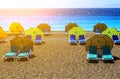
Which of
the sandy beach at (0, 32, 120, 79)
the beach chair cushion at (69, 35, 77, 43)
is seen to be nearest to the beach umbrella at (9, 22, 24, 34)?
the beach chair cushion at (69, 35, 77, 43)

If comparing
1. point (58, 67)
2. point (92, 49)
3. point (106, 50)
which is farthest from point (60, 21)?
point (58, 67)

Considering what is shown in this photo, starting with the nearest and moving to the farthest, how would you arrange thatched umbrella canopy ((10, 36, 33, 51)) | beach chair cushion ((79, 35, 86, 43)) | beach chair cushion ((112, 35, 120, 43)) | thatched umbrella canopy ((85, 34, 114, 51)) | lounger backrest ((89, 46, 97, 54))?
lounger backrest ((89, 46, 97, 54)), thatched umbrella canopy ((85, 34, 114, 51)), thatched umbrella canopy ((10, 36, 33, 51)), beach chair cushion ((112, 35, 120, 43)), beach chair cushion ((79, 35, 86, 43))

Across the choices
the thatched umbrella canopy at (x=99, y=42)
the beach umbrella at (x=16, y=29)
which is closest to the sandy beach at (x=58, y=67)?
the thatched umbrella canopy at (x=99, y=42)

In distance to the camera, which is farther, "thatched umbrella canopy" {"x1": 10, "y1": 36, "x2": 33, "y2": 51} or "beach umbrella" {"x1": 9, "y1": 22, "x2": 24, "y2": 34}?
"beach umbrella" {"x1": 9, "y1": 22, "x2": 24, "y2": 34}

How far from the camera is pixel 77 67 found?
1806 cm

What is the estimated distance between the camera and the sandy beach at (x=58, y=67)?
1631cm

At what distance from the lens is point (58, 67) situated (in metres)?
18.1

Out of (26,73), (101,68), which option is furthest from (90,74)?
(26,73)

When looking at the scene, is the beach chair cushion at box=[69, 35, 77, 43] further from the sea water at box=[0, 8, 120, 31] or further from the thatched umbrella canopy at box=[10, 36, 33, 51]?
the sea water at box=[0, 8, 120, 31]

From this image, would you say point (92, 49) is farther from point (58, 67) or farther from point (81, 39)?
point (81, 39)

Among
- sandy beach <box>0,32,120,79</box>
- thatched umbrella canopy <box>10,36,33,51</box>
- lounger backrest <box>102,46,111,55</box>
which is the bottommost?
sandy beach <box>0,32,120,79</box>

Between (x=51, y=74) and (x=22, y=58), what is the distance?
14.7 feet

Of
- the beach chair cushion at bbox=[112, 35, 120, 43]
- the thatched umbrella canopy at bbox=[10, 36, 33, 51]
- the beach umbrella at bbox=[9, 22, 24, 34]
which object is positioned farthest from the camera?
the beach umbrella at bbox=[9, 22, 24, 34]

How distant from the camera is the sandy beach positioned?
1631cm
